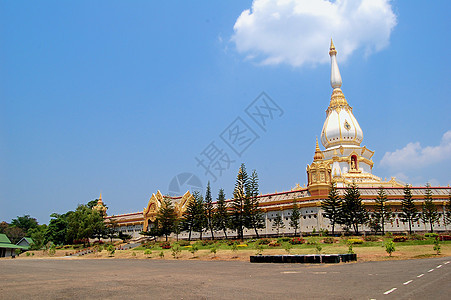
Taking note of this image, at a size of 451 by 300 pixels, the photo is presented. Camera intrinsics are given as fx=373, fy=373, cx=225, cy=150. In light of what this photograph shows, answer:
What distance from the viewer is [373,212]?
40312mm

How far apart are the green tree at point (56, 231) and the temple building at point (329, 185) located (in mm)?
7610

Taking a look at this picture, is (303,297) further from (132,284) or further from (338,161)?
(338,161)

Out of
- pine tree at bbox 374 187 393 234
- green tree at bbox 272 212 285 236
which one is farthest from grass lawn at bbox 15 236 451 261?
green tree at bbox 272 212 285 236

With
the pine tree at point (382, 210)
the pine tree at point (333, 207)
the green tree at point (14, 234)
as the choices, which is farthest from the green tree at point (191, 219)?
the green tree at point (14, 234)

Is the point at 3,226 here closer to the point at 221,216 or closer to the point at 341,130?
the point at 221,216

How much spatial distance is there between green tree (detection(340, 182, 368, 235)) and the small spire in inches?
1102

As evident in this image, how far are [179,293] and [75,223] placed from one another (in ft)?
156

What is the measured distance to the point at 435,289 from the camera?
35.2 feet

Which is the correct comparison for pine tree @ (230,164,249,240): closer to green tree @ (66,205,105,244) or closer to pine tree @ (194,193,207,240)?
pine tree @ (194,193,207,240)

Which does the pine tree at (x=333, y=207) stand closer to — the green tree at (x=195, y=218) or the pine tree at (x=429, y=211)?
the pine tree at (x=429, y=211)

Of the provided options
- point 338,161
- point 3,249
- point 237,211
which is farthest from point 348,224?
point 3,249

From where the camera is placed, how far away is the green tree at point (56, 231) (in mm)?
64912

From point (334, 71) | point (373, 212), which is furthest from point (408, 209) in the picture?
point (334, 71)

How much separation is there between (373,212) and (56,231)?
52629 mm
